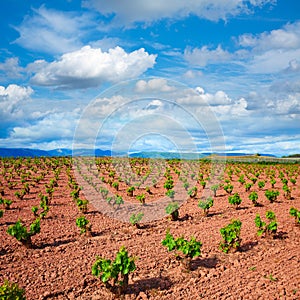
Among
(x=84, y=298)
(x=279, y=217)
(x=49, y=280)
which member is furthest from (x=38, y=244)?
(x=279, y=217)

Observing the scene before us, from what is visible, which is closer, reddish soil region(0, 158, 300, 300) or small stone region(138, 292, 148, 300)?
small stone region(138, 292, 148, 300)

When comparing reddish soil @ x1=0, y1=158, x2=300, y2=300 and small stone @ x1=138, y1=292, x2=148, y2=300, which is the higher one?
reddish soil @ x1=0, y1=158, x2=300, y2=300

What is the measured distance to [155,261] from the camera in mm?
9375

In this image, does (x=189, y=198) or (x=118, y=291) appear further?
(x=189, y=198)

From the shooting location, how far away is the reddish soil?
7.59 m

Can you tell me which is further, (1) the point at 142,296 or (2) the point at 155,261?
(2) the point at 155,261

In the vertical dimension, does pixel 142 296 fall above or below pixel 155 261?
below

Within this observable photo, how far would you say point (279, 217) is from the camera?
48.0 feet

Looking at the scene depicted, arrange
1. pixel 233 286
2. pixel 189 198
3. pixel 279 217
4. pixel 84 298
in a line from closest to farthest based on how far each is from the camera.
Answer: pixel 84 298, pixel 233 286, pixel 279 217, pixel 189 198

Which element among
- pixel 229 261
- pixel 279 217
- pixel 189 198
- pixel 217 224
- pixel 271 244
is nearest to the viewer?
pixel 229 261

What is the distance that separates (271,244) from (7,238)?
363 inches

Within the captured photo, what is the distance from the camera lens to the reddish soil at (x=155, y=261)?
7594 millimetres

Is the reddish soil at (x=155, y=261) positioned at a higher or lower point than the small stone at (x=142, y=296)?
higher

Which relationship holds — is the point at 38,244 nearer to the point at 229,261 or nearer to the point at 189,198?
the point at 229,261
